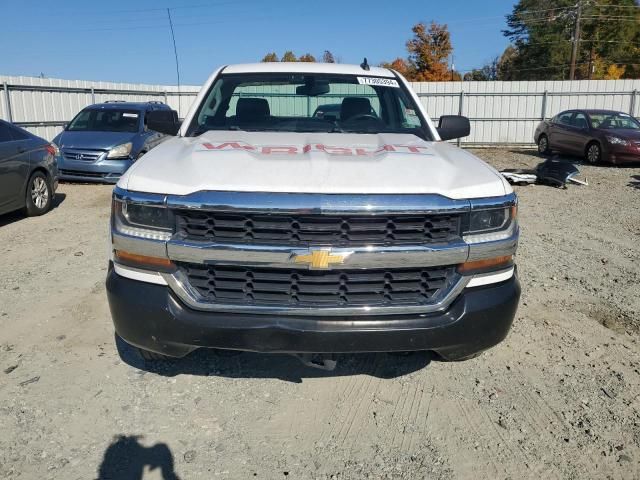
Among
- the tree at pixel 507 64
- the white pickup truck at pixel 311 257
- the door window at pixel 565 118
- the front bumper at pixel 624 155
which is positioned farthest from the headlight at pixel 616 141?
the tree at pixel 507 64

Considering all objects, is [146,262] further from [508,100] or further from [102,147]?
[508,100]

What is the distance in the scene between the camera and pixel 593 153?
50.7 ft

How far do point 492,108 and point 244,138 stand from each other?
20.8 m

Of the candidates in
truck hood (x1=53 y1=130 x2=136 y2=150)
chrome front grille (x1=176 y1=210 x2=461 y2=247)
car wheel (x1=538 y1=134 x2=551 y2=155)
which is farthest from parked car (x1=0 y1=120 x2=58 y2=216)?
car wheel (x1=538 y1=134 x2=551 y2=155)

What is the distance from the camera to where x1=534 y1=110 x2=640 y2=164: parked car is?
14773 mm

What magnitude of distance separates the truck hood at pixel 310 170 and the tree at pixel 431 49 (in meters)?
48.8

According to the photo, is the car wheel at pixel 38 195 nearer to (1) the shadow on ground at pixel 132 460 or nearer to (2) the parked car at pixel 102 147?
(2) the parked car at pixel 102 147

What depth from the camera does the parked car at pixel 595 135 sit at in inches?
582

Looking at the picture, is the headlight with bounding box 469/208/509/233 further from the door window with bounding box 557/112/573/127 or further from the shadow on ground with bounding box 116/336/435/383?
the door window with bounding box 557/112/573/127

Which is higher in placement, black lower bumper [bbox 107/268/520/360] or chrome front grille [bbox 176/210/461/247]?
chrome front grille [bbox 176/210/461/247]

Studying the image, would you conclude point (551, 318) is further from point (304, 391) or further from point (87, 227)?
point (87, 227)

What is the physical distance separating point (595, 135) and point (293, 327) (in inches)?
603

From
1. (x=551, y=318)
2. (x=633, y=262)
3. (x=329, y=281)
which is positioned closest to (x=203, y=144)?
(x=329, y=281)

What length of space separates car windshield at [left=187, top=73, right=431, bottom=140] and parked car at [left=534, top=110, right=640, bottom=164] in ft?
41.0
